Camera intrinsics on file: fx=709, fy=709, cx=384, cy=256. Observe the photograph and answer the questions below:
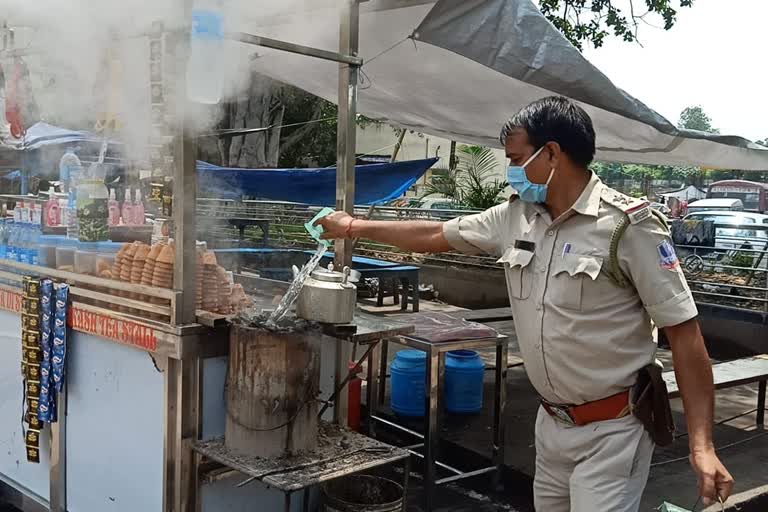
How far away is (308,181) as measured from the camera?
805 cm

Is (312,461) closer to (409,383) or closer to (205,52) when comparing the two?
(205,52)

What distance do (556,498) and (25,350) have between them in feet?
8.45

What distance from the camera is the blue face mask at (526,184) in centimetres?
227

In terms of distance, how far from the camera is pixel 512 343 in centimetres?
820

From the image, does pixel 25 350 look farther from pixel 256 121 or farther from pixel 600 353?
pixel 256 121

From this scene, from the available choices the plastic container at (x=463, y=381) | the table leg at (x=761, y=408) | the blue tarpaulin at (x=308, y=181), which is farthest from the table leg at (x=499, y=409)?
the blue tarpaulin at (x=308, y=181)

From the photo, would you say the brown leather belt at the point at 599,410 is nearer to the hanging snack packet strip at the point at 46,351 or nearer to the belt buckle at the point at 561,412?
the belt buckle at the point at 561,412

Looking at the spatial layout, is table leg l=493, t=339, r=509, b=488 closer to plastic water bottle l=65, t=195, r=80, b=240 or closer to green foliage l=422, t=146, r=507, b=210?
plastic water bottle l=65, t=195, r=80, b=240

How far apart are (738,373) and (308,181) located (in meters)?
4.79

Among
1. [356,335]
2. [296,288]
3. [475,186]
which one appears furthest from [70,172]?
[475,186]

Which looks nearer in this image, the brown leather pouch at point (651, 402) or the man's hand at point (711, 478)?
the man's hand at point (711, 478)

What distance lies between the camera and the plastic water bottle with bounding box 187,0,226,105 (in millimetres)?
2742

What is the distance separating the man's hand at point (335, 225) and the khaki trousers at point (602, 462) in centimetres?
114

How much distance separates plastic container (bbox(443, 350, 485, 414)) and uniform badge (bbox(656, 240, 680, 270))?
2934 mm
